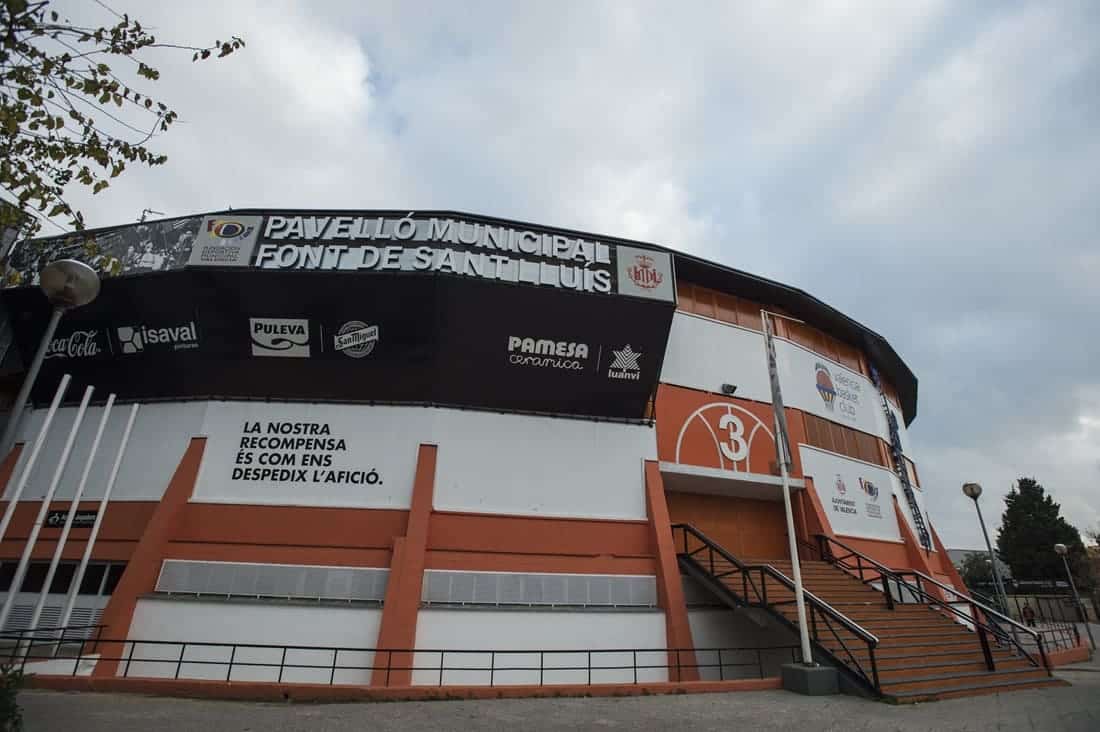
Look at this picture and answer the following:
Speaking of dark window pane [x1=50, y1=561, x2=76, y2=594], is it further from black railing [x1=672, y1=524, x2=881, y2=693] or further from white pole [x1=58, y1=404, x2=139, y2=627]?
black railing [x1=672, y1=524, x2=881, y2=693]

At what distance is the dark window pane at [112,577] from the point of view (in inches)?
557

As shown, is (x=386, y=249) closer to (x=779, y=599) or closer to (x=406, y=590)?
(x=406, y=590)

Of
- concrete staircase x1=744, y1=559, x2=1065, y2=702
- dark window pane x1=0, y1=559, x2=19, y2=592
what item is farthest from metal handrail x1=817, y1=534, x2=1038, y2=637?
dark window pane x1=0, y1=559, x2=19, y2=592

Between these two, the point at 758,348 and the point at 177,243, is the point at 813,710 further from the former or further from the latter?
the point at 177,243

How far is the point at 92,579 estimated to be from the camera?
14.3 m

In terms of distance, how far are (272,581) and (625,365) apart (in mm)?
11265

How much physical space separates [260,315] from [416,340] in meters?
4.63

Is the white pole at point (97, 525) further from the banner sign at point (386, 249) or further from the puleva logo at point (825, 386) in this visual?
the puleva logo at point (825, 386)

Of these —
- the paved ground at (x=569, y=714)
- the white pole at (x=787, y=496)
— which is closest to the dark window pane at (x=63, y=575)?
the paved ground at (x=569, y=714)

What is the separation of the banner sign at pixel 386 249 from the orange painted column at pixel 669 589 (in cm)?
597

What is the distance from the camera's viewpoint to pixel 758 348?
20.9 meters

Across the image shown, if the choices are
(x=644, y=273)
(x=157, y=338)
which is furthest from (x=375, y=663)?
(x=644, y=273)

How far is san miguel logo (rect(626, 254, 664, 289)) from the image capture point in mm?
16306

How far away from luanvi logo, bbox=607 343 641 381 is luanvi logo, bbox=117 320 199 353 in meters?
12.5
